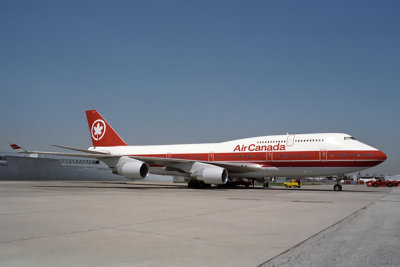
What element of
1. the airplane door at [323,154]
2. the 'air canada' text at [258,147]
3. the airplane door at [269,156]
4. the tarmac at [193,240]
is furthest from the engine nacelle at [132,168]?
the tarmac at [193,240]

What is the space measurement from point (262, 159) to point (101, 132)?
1809 centimetres

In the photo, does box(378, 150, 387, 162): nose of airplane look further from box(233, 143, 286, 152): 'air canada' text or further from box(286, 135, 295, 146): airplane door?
box(233, 143, 286, 152): 'air canada' text

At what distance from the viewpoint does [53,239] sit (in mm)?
5512

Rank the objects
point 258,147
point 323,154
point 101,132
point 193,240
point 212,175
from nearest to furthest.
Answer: point 193,240 → point 323,154 → point 212,175 → point 258,147 → point 101,132

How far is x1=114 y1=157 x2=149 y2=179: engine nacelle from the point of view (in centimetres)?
2478

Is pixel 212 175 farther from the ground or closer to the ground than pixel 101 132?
closer to the ground

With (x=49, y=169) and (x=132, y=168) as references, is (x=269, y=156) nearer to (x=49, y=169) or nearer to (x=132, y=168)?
(x=132, y=168)

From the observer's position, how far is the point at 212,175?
2425cm

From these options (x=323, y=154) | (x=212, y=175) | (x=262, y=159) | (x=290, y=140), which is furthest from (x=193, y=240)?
(x=290, y=140)

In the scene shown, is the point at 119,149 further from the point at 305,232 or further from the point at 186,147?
the point at 305,232

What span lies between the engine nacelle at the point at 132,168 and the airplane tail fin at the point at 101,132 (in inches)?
371

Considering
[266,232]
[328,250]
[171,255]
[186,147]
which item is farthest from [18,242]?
[186,147]

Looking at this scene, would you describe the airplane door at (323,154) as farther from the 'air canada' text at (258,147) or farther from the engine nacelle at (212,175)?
the engine nacelle at (212,175)

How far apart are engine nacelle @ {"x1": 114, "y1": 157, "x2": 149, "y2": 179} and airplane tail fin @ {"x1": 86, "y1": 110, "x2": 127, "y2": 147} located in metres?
9.43
